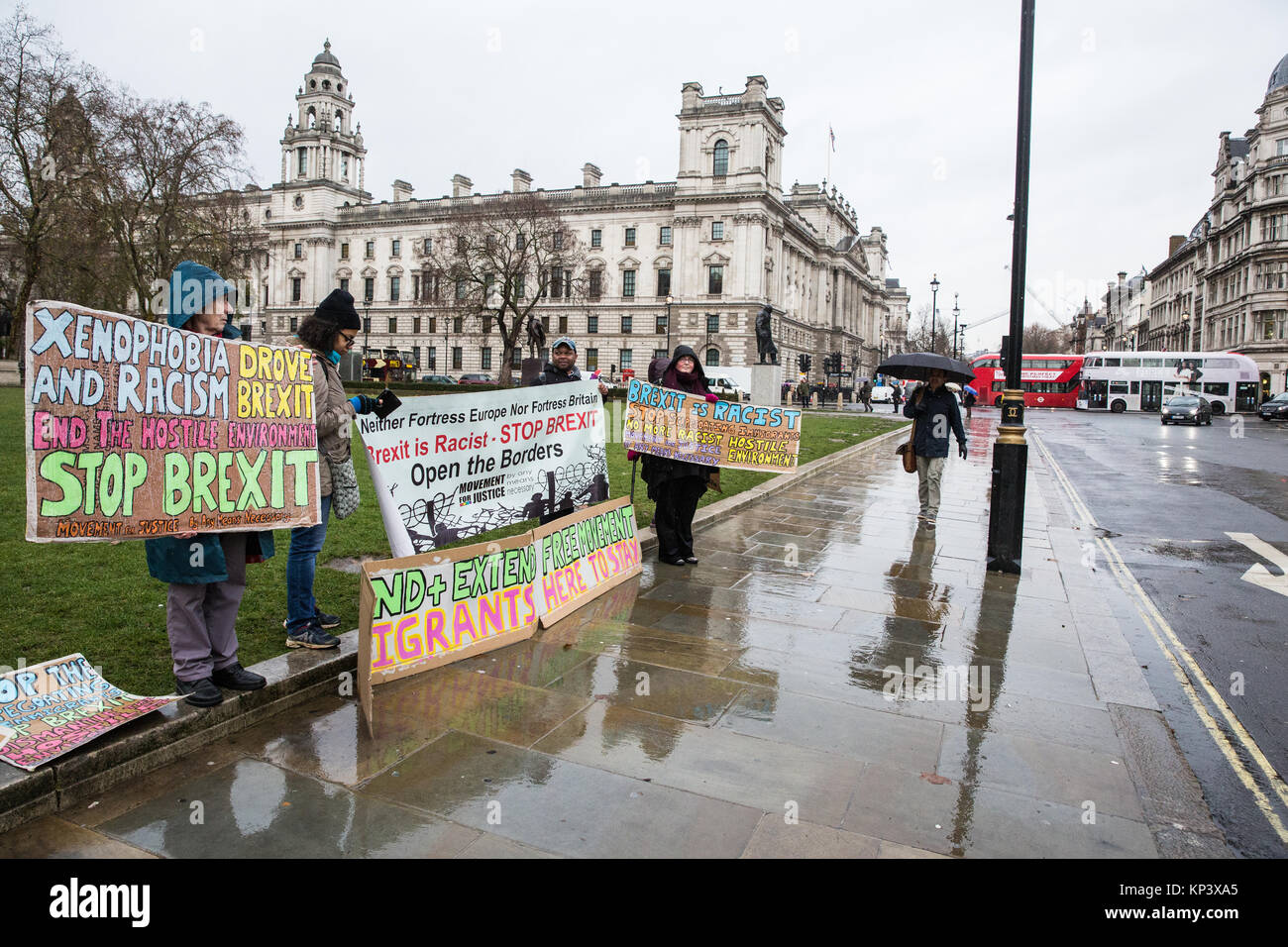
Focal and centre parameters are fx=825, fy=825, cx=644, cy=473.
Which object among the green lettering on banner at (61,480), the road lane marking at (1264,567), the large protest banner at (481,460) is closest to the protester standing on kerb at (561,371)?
the large protest banner at (481,460)

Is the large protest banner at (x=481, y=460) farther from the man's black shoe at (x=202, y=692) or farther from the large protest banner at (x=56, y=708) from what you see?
the large protest banner at (x=56, y=708)

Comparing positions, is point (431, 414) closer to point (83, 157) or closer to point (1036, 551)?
point (1036, 551)

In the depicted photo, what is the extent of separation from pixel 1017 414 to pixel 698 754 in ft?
17.2

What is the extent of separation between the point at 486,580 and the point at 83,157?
34.8 m

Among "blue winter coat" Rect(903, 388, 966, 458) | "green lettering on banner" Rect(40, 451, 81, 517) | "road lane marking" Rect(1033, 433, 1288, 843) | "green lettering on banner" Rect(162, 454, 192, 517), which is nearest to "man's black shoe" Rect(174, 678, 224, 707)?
"green lettering on banner" Rect(162, 454, 192, 517)

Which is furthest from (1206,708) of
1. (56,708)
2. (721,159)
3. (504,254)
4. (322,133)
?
(322,133)

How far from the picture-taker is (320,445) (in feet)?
15.5

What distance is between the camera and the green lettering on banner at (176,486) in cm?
370

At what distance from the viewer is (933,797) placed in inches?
134

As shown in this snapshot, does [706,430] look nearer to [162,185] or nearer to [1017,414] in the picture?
[1017,414]

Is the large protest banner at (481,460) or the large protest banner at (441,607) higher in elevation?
the large protest banner at (481,460)

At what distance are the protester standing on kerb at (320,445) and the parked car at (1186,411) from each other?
44.1 meters
